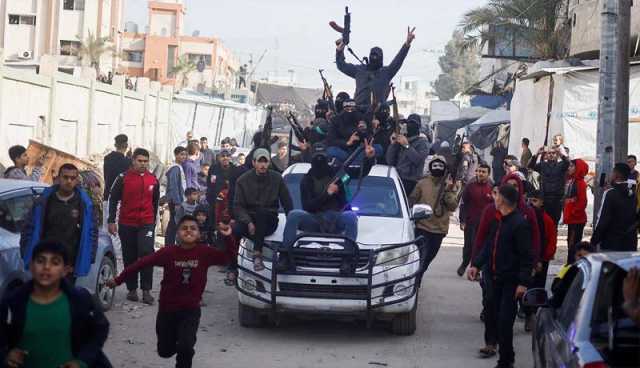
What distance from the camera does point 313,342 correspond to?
10289mm

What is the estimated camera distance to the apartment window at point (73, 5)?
6688cm

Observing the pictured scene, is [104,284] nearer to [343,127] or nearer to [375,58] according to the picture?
[343,127]

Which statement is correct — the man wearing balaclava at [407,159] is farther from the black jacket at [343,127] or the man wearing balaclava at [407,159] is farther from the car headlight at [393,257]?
the car headlight at [393,257]

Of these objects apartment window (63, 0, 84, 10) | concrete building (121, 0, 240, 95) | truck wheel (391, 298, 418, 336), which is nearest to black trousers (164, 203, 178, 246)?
truck wheel (391, 298, 418, 336)

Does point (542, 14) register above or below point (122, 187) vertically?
above

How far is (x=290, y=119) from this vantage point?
16.5 meters

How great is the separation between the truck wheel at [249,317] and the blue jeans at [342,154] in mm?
2535

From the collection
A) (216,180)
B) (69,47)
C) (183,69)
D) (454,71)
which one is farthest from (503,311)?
(454,71)

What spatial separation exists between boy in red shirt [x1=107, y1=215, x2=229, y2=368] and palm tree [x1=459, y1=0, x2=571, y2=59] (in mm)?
28700

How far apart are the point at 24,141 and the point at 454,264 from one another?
37.9ft

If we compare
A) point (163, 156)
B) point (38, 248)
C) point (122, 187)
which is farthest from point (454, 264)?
point (163, 156)

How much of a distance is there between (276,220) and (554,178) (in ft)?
21.8

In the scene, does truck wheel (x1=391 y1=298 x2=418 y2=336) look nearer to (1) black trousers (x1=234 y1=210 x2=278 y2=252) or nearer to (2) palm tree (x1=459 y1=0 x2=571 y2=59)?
(1) black trousers (x1=234 y1=210 x2=278 y2=252)

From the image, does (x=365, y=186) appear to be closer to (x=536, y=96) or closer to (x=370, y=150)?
(x=370, y=150)
